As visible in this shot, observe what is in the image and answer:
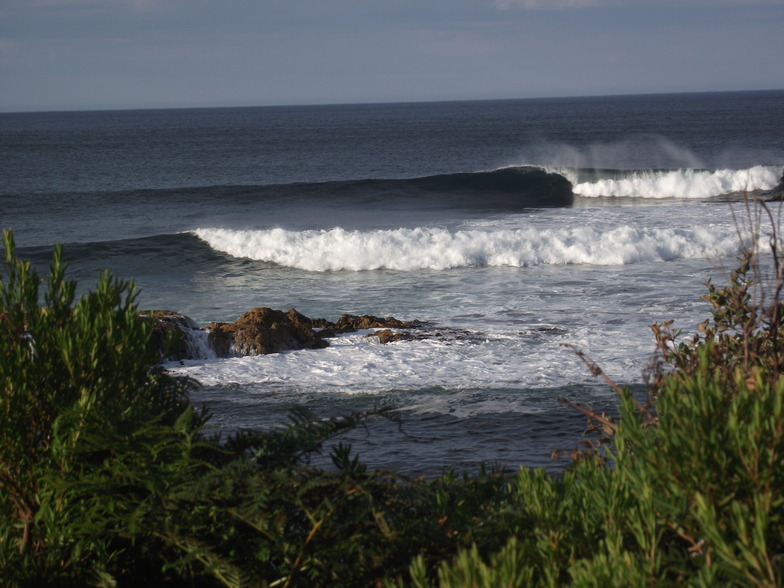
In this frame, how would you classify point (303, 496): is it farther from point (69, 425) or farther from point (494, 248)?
point (494, 248)

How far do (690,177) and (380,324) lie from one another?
79.6 ft

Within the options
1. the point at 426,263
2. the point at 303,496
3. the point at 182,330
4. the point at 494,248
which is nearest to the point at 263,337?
the point at 182,330

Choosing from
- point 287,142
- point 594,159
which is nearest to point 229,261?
point 594,159

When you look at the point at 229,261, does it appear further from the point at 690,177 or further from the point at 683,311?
the point at 690,177

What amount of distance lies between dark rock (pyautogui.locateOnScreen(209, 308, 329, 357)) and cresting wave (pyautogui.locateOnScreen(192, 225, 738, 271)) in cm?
754

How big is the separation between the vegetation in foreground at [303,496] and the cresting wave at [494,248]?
15.9m

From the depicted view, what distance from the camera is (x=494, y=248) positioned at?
19.3 m

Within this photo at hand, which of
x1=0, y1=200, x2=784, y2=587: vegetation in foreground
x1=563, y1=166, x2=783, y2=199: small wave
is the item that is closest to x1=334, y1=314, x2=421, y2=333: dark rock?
x1=0, y1=200, x2=784, y2=587: vegetation in foreground

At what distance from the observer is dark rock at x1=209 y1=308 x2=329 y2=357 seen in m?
11.1

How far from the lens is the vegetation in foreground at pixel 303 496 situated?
1919 mm

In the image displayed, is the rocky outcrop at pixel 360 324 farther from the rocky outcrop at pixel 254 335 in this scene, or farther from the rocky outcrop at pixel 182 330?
the rocky outcrop at pixel 182 330

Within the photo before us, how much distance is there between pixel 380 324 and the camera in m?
12.0

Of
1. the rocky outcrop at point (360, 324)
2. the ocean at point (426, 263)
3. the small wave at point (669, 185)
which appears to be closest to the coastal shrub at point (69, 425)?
the ocean at point (426, 263)

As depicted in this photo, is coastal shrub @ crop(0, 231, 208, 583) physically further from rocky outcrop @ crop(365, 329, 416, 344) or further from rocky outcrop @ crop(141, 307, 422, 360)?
rocky outcrop @ crop(365, 329, 416, 344)
